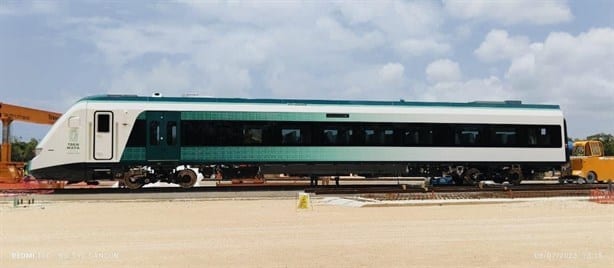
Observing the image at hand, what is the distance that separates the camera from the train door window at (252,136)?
24.5m

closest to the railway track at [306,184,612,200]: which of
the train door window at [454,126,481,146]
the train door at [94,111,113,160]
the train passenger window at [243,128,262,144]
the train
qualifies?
the train

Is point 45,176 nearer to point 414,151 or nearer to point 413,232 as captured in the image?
point 414,151

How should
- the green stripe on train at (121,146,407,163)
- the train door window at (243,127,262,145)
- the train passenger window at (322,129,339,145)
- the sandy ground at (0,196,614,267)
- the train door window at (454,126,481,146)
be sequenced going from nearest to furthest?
the sandy ground at (0,196,614,267) < the green stripe on train at (121,146,407,163) < the train door window at (243,127,262,145) < the train passenger window at (322,129,339,145) < the train door window at (454,126,481,146)

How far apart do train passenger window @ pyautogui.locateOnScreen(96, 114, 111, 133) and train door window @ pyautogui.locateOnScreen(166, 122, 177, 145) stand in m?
2.12

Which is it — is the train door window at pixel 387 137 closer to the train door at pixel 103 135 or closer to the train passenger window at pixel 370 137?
the train passenger window at pixel 370 137

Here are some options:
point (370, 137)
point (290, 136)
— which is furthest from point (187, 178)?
point (370, 137)

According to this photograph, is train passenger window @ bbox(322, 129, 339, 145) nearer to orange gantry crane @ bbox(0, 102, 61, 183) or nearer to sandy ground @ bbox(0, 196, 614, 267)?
sandy ground @ bbox(0, 196, 614, 267)

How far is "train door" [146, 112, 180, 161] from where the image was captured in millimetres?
23734

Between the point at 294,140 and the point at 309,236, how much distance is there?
12.9 meters

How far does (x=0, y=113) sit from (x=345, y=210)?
20077mm

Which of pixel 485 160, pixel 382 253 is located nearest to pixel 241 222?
pixel 382 253

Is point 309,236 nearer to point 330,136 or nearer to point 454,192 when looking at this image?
point 454,192

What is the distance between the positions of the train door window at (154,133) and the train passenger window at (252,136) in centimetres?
322

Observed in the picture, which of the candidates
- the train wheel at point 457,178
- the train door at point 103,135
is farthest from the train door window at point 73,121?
the train wheel at point 457,178
